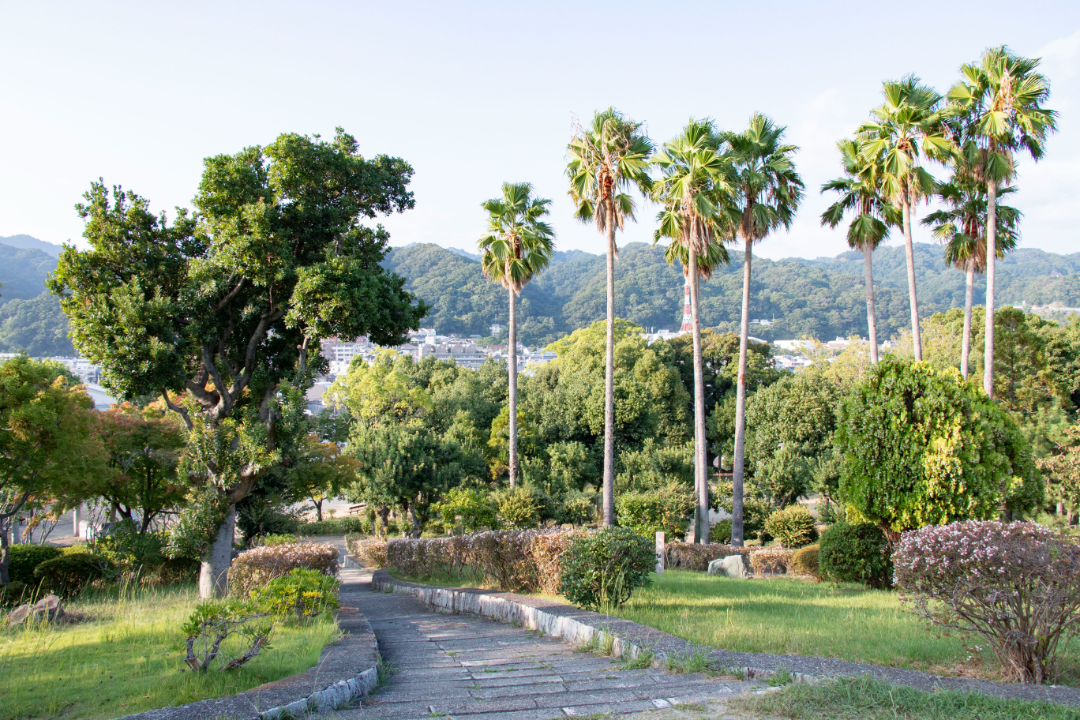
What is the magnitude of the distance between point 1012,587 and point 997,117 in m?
18.5

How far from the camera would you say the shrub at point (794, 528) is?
69.4ft

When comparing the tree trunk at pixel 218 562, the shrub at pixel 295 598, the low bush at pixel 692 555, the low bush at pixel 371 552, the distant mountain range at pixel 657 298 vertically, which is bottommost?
the low bush at pixel 371 552

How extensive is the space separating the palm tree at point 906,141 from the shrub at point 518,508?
1232cm

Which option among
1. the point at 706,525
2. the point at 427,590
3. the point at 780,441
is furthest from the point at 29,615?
the point at 780,441

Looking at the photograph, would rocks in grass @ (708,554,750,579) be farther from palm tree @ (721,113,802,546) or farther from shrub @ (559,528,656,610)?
shrub @ (559,528,656,610)

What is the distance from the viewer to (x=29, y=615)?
7824mm

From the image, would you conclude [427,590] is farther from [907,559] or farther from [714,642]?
[907,559]

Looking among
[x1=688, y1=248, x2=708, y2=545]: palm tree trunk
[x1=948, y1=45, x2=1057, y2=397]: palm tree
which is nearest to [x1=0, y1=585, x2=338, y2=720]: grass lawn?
[x1=688, y1=248, x2=708, y2=545]: palm tree trunk

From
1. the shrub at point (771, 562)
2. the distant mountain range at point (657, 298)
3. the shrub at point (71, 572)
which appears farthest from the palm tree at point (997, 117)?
the distant mountain range at point (657, 298)

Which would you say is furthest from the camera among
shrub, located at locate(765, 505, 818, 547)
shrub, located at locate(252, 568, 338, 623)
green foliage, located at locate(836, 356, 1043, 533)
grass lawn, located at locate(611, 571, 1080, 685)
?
shrub, located at locate(765, 505, 818, 547)

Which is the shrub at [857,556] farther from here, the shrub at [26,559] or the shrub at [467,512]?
the shrub at [26,559]

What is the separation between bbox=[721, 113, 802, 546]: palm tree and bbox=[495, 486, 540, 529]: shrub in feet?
20.9

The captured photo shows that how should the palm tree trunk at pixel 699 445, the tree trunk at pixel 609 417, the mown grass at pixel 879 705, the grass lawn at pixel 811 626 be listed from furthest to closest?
the palm tree trunk at pixel 699 445, the tree trunk at pixel 609 417, the grass lawn at pixel 811 626, the mown grass at pixel 879 705

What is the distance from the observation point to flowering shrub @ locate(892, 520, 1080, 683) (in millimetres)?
4859
